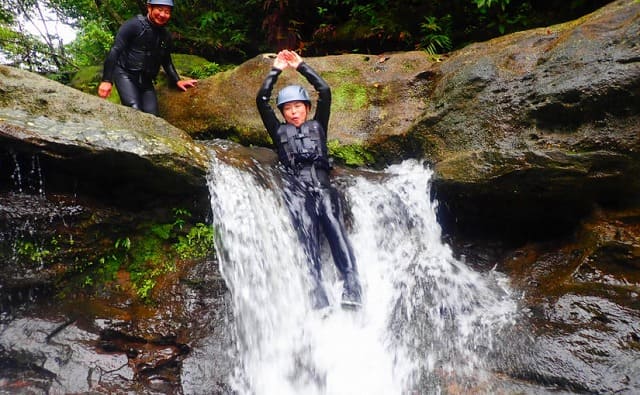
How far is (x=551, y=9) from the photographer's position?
7.24 m

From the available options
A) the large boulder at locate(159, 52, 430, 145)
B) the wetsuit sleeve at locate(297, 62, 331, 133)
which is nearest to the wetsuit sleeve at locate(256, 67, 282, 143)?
the wetsuit sleeve at locate(297, 62, 331, 133)

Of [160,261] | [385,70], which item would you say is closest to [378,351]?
[160,261]

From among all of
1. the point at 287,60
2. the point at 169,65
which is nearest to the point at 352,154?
the point at 287,60

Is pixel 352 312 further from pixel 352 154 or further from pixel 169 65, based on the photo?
pixel 169 65

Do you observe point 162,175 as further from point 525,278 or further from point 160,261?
point 525,278

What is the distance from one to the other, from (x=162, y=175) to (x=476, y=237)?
3781 millimetres

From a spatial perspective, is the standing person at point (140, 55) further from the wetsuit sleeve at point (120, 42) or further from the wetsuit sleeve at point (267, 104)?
the wetsuit sleeve at point (267, 104)

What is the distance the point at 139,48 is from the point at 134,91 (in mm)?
601

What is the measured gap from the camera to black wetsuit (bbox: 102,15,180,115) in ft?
18.8

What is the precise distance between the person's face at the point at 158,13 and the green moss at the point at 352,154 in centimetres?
295

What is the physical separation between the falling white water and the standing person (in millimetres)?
2324

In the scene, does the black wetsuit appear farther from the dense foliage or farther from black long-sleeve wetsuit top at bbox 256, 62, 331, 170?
the dense foliage

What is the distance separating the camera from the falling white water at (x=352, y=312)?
12.8 feet

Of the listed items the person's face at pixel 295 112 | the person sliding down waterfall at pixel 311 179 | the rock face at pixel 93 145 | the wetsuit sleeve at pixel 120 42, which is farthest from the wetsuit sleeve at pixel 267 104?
the wetsuit sleeve at pixel 120 42
